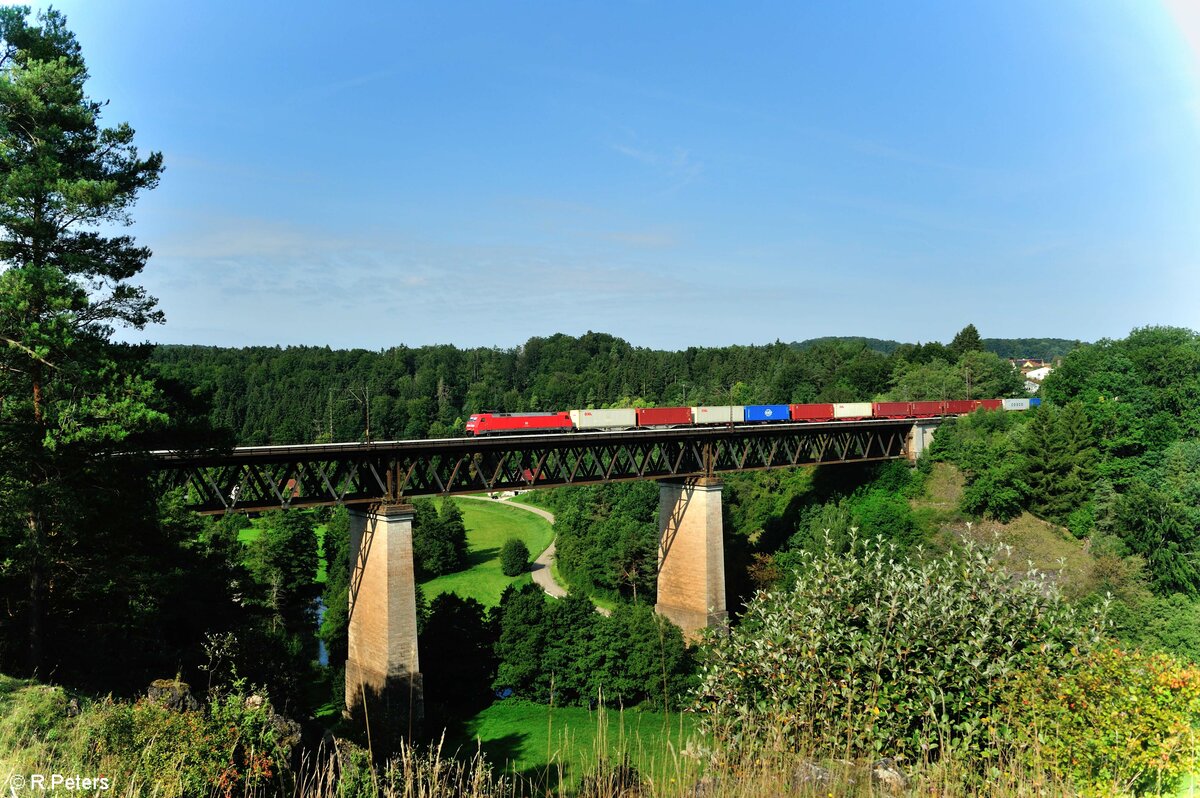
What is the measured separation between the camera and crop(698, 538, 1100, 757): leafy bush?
37.9ft

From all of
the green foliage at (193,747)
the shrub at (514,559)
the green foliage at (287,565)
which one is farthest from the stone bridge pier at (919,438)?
the green foliage at (193,747)

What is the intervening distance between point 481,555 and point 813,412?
39968mm

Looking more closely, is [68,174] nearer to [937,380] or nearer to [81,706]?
[81,706]

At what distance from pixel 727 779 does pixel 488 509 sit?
10233 cm

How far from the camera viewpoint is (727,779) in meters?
6.68

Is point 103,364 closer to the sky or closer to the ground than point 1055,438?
closer to the sky

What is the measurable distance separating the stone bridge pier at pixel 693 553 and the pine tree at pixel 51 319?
104 ft

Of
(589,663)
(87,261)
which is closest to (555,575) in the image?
(589,663)

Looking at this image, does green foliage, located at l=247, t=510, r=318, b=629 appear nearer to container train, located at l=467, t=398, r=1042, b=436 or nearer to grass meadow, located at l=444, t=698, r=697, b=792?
container train, located at l=467, t=398, r=1042, b=436

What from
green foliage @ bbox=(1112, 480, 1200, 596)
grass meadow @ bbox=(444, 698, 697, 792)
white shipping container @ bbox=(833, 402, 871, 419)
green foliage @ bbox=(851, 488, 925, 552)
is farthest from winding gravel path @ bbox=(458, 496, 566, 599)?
green foliage @ bbox=(1112, 480, 1200, 596)

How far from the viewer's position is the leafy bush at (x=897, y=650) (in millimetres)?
11547

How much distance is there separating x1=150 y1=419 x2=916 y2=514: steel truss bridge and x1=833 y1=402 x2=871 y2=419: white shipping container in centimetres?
640

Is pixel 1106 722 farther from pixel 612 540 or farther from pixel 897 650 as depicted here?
pixel 612 540

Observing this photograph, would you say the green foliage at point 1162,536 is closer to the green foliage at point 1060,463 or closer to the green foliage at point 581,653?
the green foliage at point 1060,463
